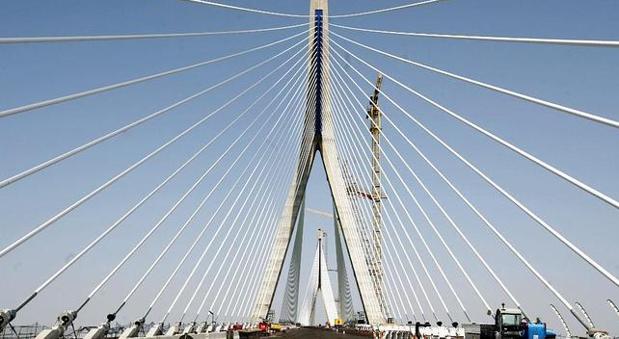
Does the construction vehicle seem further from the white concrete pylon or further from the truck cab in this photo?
the white concrete pylon

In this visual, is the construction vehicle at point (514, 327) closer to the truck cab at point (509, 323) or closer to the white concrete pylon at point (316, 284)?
the truck cab at point (509, 323)

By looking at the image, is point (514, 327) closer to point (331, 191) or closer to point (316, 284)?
point (331, 191)

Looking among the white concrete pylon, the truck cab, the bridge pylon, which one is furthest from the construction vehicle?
the white concrete pylon

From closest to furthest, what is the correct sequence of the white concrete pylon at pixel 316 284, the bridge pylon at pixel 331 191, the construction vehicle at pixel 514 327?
the construction vehicle at pixel 514 327 → the bridge pylon at pixel 331 191 → the white concrete pylon at pixel 316 284

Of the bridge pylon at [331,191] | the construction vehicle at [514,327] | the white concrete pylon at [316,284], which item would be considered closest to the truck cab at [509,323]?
the construction vehicle at [514,327]

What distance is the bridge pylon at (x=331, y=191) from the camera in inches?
2067

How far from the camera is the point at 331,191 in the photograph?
59.9m

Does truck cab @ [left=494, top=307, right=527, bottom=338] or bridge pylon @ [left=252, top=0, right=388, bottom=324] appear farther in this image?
bridge pylon @ [left=252, top=0, right=388, bottom=324]

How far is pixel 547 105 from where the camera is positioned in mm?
17594

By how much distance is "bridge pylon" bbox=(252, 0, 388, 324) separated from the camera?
172 feet

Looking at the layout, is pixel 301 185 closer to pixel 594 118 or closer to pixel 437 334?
pixel 437 334

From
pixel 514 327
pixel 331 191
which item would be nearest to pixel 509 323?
pixel 514 327

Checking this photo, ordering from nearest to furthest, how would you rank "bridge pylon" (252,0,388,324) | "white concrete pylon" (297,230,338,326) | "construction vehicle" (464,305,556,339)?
1. "construction vehicle" (464,305,556,339)
2. "bridge pylon" (252,0,388,324)
3. "white concrete pylon" (297,230,338,326)

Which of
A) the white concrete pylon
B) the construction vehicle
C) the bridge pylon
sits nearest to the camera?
the construction vehicle
